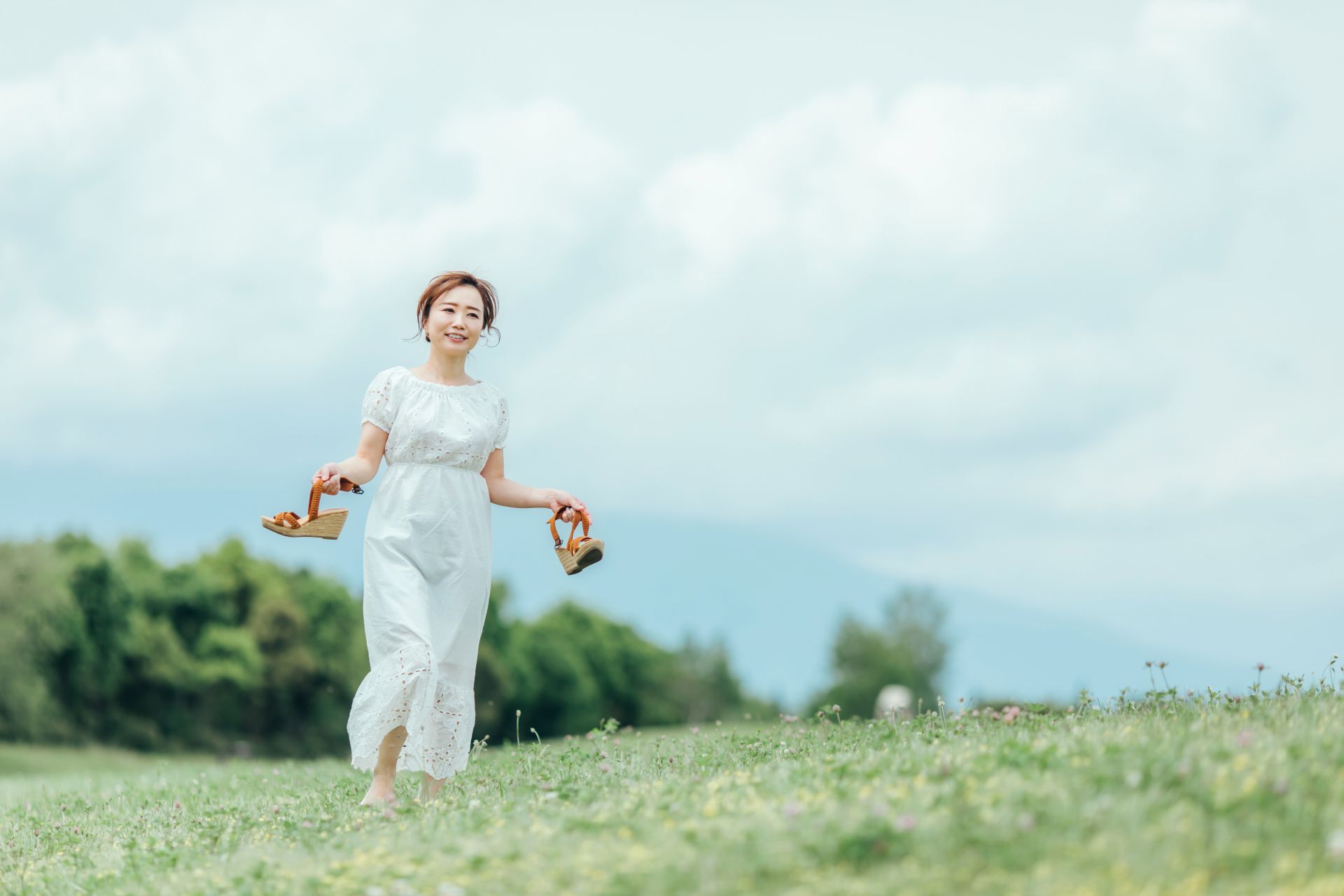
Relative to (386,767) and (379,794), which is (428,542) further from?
(379,794)

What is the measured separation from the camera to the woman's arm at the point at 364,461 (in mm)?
8648

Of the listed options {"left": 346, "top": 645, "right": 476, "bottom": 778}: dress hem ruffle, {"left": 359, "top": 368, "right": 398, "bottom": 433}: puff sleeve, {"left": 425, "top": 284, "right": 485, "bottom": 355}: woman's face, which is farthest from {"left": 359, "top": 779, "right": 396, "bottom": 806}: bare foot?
→ {"left": 425, "top": 284, "right": 485, "bottom": 355}: woman's face

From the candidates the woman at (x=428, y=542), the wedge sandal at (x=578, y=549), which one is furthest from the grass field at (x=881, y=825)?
the wedge sandal at (x=578, y=549)

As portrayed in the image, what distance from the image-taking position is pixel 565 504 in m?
9.02

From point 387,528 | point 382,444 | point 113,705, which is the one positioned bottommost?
point 113,705

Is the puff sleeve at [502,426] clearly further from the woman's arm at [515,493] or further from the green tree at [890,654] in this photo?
the green tree at [890,654]

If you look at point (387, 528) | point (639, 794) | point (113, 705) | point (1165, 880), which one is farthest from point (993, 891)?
point (113, 705)

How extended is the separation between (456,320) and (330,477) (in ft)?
4.62

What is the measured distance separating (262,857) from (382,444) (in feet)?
9.74

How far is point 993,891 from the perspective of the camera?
15.3 feet

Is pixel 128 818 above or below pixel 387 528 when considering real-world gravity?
below

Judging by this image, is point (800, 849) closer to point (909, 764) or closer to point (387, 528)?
point (909, 764)

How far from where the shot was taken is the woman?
8492 mm

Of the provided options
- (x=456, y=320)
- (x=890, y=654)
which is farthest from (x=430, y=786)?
(x=890, y=654)
